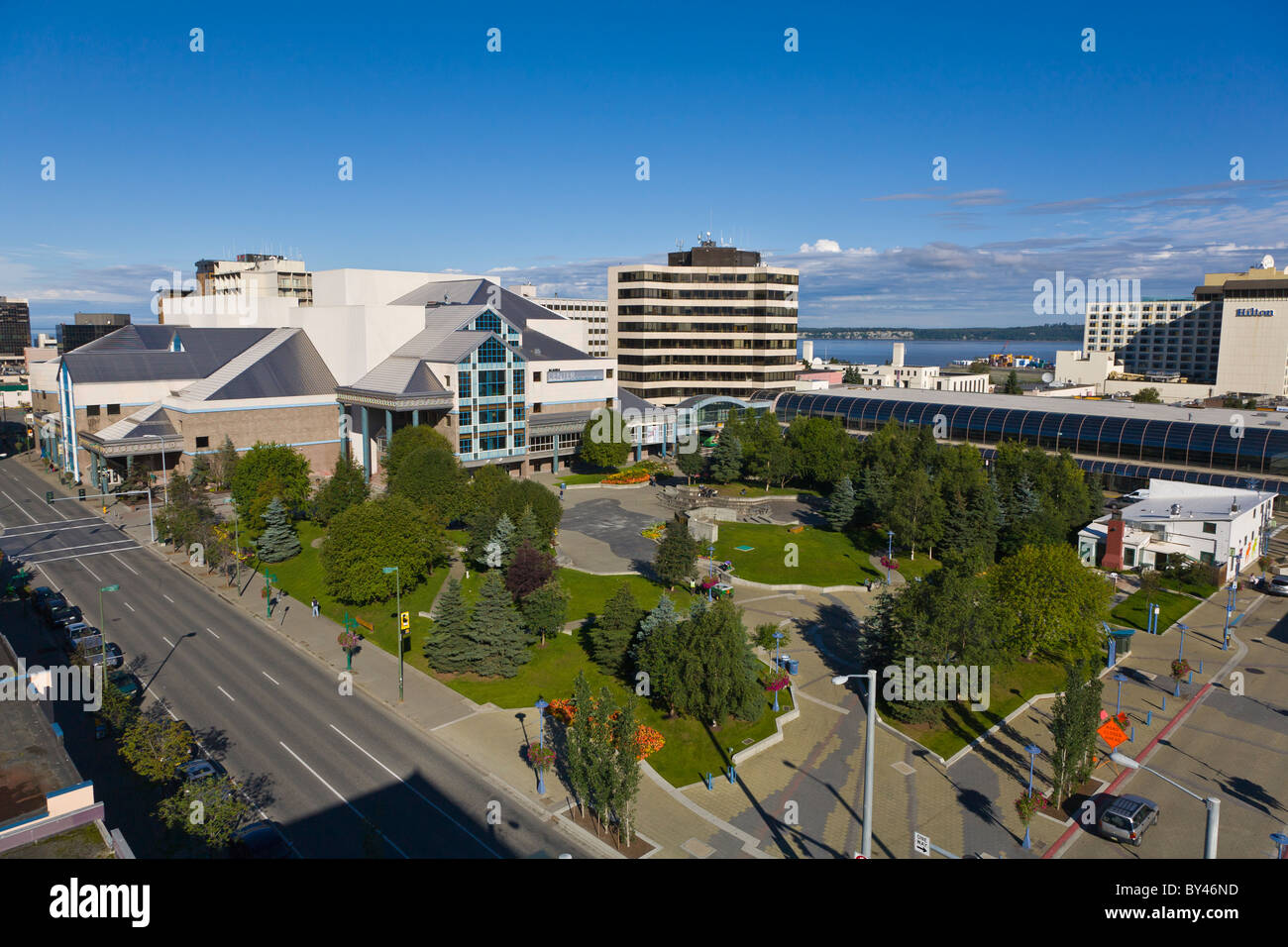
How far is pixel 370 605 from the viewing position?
47469 mm

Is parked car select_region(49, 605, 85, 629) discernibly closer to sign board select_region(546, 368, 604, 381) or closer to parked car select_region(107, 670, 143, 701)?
parked car select_region(107, 670, 143, 701)

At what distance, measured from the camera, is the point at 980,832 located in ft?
89.4

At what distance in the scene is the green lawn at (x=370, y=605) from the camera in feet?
139

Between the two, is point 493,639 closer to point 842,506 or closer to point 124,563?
point 124,563

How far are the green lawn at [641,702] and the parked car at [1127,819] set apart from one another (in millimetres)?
12063

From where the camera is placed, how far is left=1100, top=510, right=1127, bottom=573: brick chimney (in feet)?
185

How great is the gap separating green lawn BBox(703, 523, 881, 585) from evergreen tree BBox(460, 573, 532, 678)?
1866cm

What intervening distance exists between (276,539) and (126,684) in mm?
19807

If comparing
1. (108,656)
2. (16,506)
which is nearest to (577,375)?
(16,506)

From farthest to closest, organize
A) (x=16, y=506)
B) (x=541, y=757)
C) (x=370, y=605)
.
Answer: (x=16, y=506)
(x=370, y=605)
(x=541, y=757)

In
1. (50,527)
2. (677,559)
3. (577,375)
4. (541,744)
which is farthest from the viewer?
(577,375)

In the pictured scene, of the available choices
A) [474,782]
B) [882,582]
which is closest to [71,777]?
[474,782]
